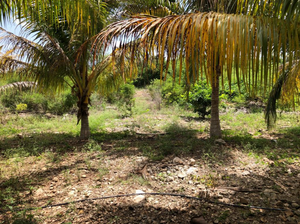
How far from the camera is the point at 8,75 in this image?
21.1 ft

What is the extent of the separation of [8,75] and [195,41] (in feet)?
22.1

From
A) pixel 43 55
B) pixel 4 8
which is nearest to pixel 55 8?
pixel 4 8

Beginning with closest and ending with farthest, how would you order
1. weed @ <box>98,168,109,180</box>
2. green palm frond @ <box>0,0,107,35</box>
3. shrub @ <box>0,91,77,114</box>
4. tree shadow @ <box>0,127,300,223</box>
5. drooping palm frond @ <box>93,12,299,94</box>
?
drooping palm frond @ <box>93,12,299,94</box> → tree shadow @ <box>0,127,300,223</box> → green palm frond @ <box>0,0,107,35</box> → weed @ <box>98,168,109,180</box> → shrub @ <box>0,91,77,114</box>

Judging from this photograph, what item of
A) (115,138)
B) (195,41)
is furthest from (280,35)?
(115,138)

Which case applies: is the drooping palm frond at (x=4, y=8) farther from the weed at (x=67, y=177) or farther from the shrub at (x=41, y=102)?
the shrub at (x=41, y=102)

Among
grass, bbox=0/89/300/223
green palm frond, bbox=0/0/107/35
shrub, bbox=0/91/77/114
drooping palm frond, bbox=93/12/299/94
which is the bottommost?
shrub, bbox=0/91/77/114

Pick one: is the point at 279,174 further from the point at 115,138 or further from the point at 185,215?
the point at 115,138

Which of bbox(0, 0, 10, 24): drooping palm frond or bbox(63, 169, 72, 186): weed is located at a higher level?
bbox(0, 0, 10, 24): drooping palm frond

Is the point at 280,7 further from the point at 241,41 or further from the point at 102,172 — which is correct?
the point at 102,172

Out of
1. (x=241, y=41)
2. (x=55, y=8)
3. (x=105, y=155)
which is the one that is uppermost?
(x=55, y=8)

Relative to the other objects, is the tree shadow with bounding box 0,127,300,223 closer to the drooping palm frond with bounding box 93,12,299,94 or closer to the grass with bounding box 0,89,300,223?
the grass with bounding box 0,89,300,223

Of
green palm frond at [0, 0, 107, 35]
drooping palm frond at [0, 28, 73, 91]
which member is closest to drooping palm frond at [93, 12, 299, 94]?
green palm frond at [0, 0, 107, 35]

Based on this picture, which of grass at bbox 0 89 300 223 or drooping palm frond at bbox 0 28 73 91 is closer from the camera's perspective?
grass at bbox 0 89 300 223

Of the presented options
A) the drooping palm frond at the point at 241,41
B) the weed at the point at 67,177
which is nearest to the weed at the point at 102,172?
the weed at the point at 67,177
